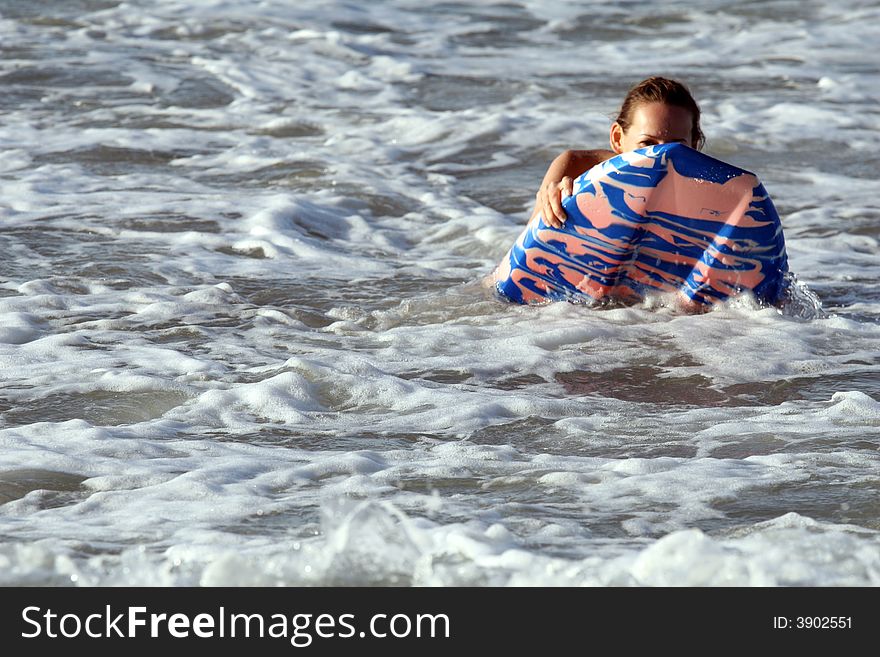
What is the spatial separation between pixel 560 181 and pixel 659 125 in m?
0.37

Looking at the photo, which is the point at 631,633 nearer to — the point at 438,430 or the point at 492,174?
the point at 438,430

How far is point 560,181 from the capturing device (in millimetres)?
4375

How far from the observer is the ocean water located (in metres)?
2.59

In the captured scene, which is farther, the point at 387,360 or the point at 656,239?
the point at 656,239

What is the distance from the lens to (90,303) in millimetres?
4402

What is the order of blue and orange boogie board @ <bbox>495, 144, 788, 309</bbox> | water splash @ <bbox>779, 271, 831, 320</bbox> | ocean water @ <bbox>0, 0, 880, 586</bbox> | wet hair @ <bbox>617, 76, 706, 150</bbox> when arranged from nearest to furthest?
ocean water @ <bbox>0, 0, 880, 586</bbox> → blue and orange boogie board @ <bbox>495, 144, 788, 309</bbox> → wet hair @ <bbox>617, 76, 706, 150</bbox> → water splash @ <bbox>779, 271, 831, 320</bbox>

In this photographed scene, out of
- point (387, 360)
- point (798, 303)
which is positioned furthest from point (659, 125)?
point (387, 360)

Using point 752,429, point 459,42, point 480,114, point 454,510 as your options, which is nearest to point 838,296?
point 752,429

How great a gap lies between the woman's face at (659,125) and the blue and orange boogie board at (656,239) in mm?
230

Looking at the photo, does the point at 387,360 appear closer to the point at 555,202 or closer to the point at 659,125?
the point at 555,202

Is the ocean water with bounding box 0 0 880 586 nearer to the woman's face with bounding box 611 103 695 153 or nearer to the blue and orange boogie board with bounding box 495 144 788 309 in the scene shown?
the blue and orange boogie board with bounding box 495 144 788 309

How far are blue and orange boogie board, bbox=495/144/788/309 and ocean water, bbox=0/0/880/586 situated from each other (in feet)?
0.37

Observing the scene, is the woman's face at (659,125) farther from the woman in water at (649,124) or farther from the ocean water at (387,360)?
the ocean water at (387,360)

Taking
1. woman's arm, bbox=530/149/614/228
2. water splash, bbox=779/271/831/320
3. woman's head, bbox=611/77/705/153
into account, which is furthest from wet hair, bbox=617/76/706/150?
water splash, bbox=779/271/831/320
